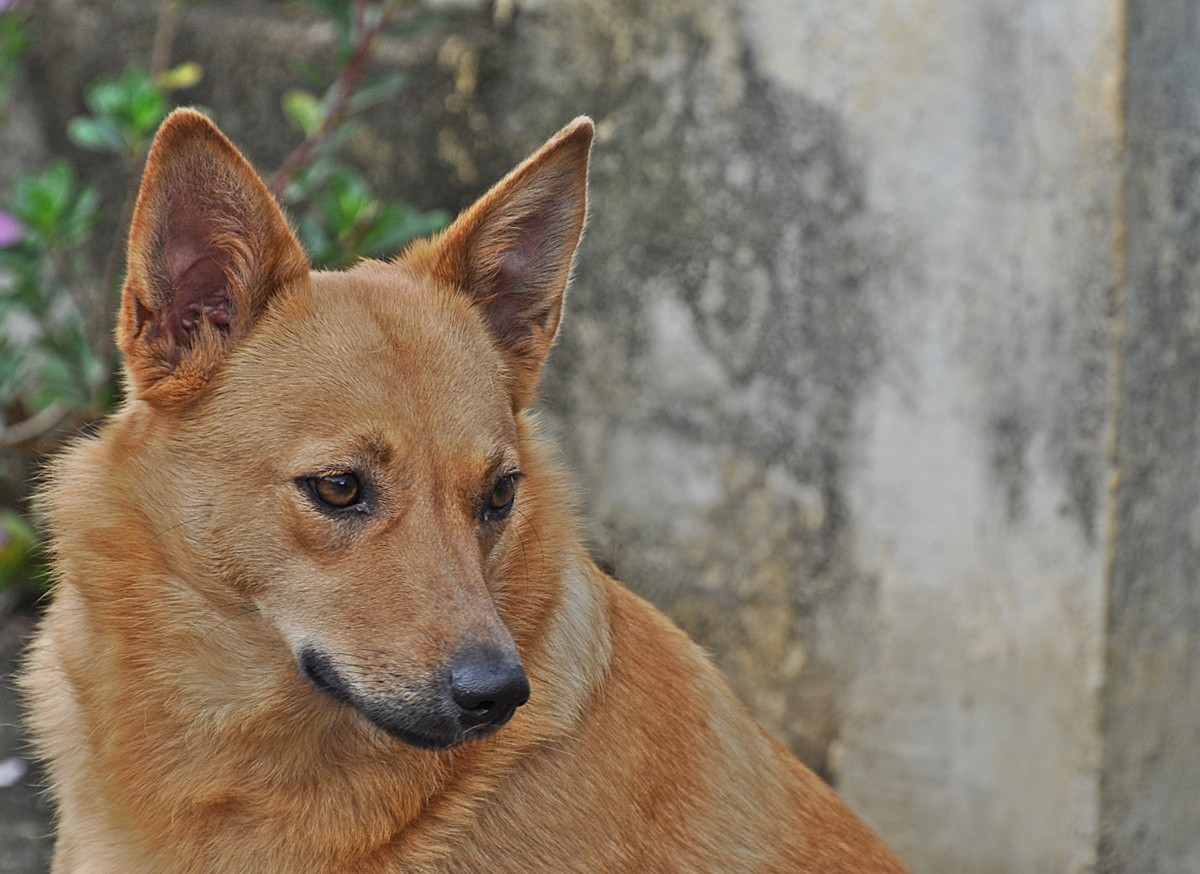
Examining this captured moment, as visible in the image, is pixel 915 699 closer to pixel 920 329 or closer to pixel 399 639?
pixel 920 329

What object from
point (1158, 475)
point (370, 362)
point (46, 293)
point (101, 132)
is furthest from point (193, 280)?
point (1158, 475)

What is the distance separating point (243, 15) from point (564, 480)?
134 inches

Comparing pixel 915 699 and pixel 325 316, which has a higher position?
pixel 325 316

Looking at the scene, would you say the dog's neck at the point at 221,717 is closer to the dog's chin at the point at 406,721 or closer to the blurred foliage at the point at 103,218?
the dog's chin at the point at 406,721

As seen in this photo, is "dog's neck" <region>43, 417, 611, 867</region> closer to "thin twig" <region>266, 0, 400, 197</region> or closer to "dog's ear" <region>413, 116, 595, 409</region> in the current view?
"dog's ear" <region>413, 116, 595, 409</region>

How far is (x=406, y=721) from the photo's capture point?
257cm

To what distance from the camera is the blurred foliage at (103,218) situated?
491 cm

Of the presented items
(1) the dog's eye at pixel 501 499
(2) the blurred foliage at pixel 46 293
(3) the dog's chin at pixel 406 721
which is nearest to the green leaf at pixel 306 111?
(2) the blurred foliage at pixel 46 293

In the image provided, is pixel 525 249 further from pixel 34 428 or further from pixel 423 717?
pixel 34 428

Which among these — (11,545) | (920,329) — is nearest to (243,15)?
(11,545)

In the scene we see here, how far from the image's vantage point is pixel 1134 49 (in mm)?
4113

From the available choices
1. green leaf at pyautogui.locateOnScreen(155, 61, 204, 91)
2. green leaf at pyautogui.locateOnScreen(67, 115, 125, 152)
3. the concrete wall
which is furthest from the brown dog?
A: green leaf at pyautogui.locateOnScreen(155, 61, 204, 91)

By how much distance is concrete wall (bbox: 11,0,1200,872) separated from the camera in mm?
4277

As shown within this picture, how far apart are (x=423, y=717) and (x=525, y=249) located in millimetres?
1091
